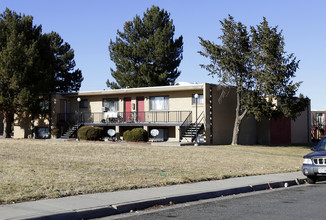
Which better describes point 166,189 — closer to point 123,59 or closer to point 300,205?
point 300,205

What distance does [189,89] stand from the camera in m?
33.1

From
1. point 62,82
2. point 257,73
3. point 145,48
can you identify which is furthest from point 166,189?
point 62,82

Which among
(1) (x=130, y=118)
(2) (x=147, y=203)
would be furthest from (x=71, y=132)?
(2) (x=147, y=203)

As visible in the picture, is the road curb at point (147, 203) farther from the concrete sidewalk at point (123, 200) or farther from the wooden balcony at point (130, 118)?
the wooden balcony at point (130, 118)

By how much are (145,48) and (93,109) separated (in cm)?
1659

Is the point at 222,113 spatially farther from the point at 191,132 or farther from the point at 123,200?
the point at 123,200

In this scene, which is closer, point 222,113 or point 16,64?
point 222,113

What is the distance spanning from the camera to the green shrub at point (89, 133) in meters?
34.7

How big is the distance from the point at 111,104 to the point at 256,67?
13.3 metres

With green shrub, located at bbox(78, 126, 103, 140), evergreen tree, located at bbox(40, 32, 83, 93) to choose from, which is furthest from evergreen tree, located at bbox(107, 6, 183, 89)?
green shrub, located at bbox(78, 126, 103, 140)

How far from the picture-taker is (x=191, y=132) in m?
32.2

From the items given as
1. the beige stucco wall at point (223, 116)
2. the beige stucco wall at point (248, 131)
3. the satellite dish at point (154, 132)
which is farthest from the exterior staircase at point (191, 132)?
the beige stucco wall at point (248, 131)

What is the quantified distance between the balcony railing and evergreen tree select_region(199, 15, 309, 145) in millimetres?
4454

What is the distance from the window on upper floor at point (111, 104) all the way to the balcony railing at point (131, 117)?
92cm
